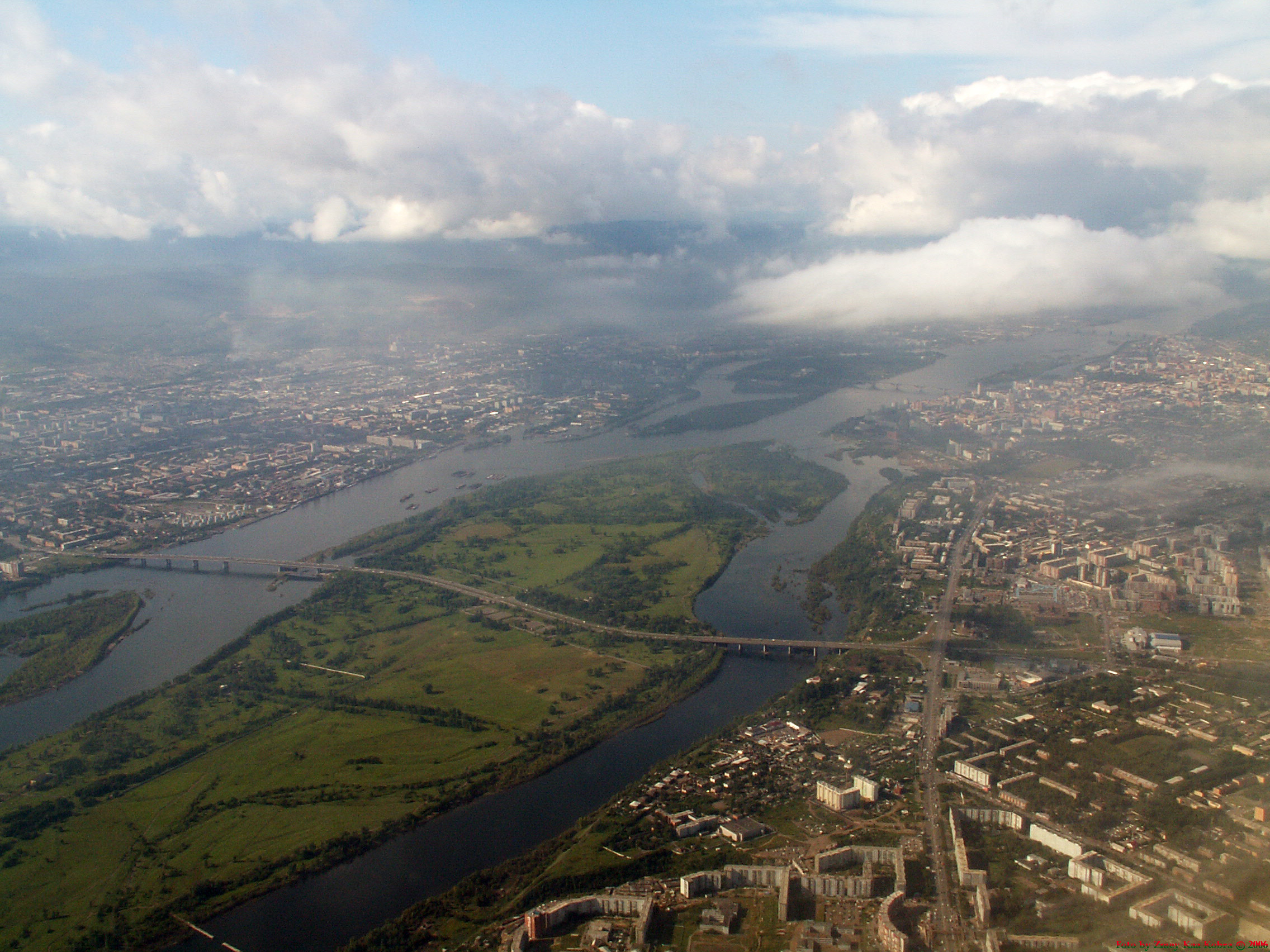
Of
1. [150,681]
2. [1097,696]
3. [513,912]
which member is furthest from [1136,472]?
[150,681]

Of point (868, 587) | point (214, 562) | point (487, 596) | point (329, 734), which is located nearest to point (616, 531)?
point (487, 596)

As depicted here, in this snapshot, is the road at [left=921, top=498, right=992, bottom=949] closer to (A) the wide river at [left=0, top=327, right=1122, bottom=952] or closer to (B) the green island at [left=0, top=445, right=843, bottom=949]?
(A) the wide river at [left=0, top=327, right=1122, bottom=952]

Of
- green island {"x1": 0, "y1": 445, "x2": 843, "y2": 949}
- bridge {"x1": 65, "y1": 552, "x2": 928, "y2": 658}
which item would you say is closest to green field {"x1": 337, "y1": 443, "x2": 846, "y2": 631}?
green island {"x1": 0, "y1": 445, "x2": 843, "y2": 949}

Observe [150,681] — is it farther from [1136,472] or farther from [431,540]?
[1136,472]

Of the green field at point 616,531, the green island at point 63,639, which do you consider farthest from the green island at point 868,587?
the green island at point 63,639

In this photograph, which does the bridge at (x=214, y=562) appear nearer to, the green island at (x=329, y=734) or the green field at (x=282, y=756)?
the green island at (x=329, y=734)
